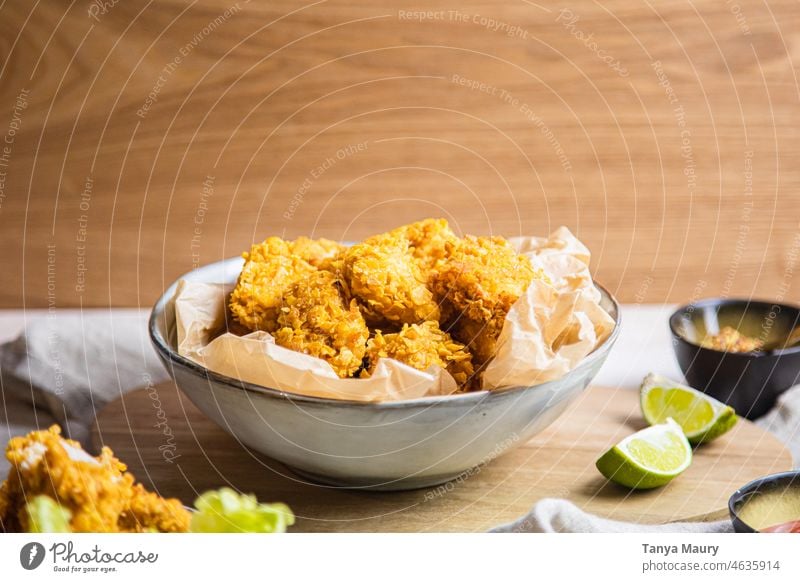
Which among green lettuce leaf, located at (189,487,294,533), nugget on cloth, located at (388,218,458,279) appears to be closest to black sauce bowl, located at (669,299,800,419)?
nugget on cloth, located at (388,218,458,279)

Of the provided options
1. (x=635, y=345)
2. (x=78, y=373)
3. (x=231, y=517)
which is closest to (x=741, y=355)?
(x=635, y=345)

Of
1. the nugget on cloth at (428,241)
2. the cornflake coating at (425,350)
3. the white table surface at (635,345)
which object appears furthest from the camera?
the white table surface at (635,345)

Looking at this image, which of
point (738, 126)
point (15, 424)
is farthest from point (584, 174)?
point (15, 424)

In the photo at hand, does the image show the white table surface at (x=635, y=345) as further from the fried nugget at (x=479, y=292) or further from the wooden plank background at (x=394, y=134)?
the fried nugget at (x=479, y=292)

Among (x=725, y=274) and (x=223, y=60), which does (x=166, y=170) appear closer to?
(x=223, y=60)

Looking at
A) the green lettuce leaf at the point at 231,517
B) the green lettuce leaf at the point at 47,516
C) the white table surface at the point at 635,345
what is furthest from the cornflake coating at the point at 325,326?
the white table surface at the point at 635,345

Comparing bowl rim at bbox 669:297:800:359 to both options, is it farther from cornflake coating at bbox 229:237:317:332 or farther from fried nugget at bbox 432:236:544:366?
cornflake coating at bbox 229:237:317:332

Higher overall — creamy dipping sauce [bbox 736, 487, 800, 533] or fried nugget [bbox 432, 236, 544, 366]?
fried nugget [bbox 432, 236, 544, 366]
